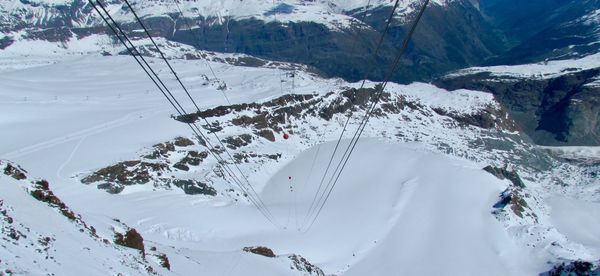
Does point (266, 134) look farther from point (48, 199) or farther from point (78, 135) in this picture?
point (48, 199)

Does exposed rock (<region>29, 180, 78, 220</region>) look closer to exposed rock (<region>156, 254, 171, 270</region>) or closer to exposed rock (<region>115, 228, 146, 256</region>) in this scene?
exposed rock (<region>115, 228, 146, 256</region>)

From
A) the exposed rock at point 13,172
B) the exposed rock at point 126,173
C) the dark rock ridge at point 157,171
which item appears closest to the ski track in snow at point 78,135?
the exposed rock at point 126,173

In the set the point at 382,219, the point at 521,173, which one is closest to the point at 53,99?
the point at 382,219

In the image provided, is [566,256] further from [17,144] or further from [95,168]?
[17,144]

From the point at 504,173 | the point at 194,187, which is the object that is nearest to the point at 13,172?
the point at 194,187

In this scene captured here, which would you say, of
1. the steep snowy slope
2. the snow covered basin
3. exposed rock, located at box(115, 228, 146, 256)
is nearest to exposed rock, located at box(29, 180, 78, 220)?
exposed rock, located at box(115, 228, 146, 256)
